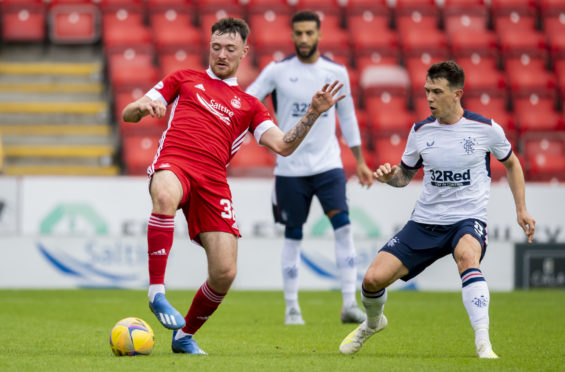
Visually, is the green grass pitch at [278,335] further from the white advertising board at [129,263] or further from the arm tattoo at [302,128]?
the arm tattoo at [302,128]

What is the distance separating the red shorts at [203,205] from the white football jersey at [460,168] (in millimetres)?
1325

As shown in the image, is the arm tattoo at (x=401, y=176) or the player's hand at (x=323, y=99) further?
the arm tattoo at (x=401, y=176)

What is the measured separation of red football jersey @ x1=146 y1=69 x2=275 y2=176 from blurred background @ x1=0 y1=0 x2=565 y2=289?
6239 millimetres

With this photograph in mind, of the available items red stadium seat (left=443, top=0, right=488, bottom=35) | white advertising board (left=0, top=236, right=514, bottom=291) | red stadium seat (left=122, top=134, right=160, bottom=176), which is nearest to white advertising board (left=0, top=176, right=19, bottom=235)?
white advertising board (left=0, top=236, right=514, bottom=291)

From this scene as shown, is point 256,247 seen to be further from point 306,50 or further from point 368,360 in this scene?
point 368,360

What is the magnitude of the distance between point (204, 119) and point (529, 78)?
11.9 meters

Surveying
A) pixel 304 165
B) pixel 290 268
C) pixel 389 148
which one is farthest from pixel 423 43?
pixel 290 268

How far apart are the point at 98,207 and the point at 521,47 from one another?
348 inches

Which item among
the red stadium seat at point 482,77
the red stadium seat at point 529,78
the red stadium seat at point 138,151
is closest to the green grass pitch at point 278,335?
the red stadium seat at point 138,151

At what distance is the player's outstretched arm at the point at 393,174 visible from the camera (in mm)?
6152

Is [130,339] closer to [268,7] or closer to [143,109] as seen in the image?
[143,109]

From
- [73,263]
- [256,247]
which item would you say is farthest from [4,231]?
[256,247]

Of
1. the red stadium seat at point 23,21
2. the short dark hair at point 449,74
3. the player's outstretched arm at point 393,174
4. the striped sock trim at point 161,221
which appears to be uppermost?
the red stadium seat at point 23,21

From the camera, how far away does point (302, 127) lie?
593 centimetres
